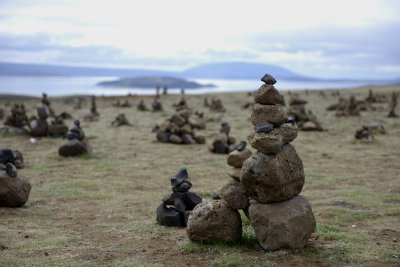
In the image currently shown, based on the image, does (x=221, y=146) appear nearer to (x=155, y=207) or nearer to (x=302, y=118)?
(x=155, y=207)

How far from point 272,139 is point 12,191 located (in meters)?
8.17

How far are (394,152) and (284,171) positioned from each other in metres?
18.6

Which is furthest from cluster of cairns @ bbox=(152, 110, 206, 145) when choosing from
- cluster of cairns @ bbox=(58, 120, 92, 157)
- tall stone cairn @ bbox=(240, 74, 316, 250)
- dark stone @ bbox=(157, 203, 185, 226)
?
tall stone cairn @ bbox=(240, 74, 316, 250)

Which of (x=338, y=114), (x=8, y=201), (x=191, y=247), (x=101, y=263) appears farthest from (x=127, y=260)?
(x=338, y=114)

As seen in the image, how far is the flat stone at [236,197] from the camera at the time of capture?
38.8ft

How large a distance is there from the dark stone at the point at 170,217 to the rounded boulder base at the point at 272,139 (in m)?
3.36

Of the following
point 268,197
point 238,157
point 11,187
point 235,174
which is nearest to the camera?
point 268,197

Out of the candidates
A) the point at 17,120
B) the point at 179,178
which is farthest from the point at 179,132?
the point at 179,178

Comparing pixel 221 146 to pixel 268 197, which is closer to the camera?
pixel 268 197

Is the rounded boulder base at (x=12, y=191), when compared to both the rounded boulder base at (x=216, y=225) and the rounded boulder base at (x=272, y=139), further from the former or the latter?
the rounded boulder base at (x=272, y=139)

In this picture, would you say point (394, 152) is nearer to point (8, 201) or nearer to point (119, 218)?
point (119, 218)

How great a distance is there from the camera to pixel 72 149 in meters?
25.7

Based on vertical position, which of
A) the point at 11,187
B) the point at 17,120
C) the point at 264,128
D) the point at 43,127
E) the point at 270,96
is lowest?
the point at 11,187

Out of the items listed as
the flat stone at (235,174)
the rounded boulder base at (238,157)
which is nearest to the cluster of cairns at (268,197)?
the flat stone at (235,174)
